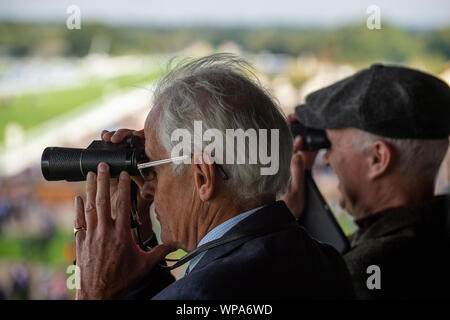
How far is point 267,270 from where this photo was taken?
91 centimetres

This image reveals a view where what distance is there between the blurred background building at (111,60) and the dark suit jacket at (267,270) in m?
2.15

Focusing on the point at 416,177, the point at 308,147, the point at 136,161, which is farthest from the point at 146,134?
the point at 416,177

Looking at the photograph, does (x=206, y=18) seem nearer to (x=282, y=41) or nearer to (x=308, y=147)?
(x=282, y=41)

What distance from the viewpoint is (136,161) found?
1.08m

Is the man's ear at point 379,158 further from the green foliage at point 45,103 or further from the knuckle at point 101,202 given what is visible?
the green foliage at point 45,103

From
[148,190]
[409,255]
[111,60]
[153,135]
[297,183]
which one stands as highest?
[111,60]

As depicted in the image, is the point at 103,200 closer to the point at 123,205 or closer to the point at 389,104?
the point at 123,205

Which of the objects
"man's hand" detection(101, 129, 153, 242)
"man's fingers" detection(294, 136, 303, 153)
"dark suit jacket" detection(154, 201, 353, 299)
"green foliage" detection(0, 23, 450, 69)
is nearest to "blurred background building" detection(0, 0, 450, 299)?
"green foliage" detection(0, 23, 450, 69)

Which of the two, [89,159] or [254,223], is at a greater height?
[89,159]

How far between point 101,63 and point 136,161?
5.78 m

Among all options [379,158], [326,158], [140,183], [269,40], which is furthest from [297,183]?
[269,40]

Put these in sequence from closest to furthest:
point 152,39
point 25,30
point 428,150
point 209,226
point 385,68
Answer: point 209,226
point 428,150
point 385,68
point 152,39
point 25,30

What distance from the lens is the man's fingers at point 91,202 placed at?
1.04 metres

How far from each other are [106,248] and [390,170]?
944 mm
